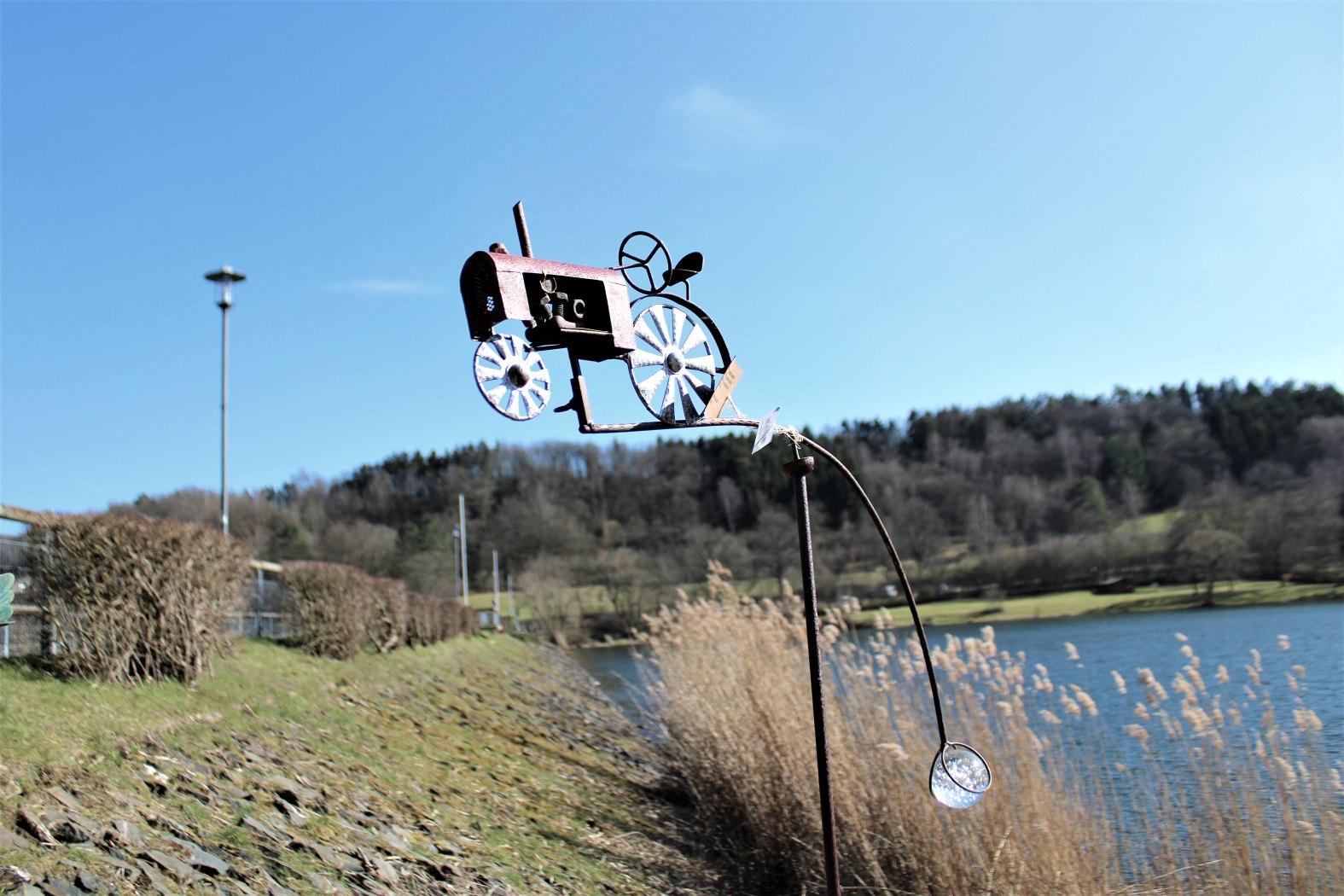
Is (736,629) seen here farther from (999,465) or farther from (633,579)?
(999,465)

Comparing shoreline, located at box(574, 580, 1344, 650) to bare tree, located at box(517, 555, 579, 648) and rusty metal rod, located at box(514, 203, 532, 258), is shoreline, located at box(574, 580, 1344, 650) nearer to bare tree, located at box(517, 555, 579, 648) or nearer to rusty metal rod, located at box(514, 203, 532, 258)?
bare tree, located at box(517, 555, 579, 648)

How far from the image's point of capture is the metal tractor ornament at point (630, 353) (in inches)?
158

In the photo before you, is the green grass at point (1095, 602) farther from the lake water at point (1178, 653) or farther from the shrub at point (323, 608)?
the shrub at point (323, 608)

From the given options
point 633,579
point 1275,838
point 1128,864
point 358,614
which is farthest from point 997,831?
point 633,579

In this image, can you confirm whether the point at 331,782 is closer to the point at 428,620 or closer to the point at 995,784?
the point at 995,784

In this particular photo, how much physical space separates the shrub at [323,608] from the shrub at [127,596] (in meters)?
4.52

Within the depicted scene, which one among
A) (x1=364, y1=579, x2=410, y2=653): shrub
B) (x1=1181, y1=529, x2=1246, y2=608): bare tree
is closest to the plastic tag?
(x1=364, y1=579, x2=410, y2=653): shrub

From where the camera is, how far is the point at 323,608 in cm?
1322

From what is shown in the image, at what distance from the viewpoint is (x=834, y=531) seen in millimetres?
65250

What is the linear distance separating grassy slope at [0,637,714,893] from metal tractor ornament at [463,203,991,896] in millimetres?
2624

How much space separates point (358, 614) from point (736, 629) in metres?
7.05

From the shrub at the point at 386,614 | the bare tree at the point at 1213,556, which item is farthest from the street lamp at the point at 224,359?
the bare tree at the point at 1213,556

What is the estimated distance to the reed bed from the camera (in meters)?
5.38

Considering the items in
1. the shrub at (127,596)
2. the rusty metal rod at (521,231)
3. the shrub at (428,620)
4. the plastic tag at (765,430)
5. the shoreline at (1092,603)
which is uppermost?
the rusty metal rod at (521,231)
